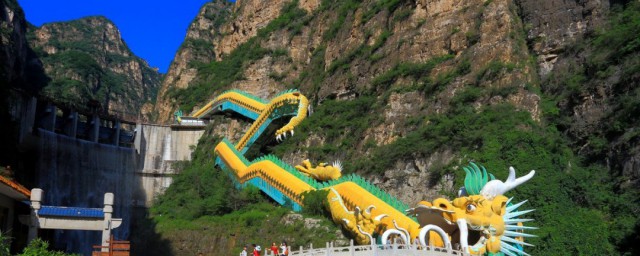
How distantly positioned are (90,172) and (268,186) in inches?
561

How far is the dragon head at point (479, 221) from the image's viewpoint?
17312mm

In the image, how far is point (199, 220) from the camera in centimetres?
3111

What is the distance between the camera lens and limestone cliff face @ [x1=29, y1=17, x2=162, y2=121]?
75.0m

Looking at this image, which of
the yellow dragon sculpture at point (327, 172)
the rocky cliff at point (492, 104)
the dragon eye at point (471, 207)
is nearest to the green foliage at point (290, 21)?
the rocky cliff at point (492, 104)

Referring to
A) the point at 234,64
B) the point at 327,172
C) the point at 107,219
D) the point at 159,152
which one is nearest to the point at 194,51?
the point at 234,64

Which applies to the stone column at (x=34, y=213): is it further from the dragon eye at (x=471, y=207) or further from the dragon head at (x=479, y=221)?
the dragon eye at (x=471, y=207)

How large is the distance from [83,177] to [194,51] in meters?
22.4

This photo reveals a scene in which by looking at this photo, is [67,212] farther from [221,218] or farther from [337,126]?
[337,126]

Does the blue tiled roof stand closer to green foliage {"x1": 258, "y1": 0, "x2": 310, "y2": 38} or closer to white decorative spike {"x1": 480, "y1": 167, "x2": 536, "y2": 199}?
white decorative spike {"x1": 480, "y1": 167, "x2": 536, "y2": 199}

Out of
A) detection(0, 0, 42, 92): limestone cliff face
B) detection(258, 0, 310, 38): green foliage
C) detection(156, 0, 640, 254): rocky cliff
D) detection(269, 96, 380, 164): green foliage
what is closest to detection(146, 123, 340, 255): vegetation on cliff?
detection(156, 0, 640, 254): rocky cliff

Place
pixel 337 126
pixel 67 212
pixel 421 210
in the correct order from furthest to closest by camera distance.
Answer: pixel 337 126 → pixel 67 212 → pixel 421 210

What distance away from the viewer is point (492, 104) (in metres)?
26.0

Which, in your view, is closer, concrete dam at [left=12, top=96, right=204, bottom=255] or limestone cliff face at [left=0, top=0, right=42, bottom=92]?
concrete dam at [left=12, top=96, right=204, bottom=255]

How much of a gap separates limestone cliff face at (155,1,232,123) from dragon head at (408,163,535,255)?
36.1 m
